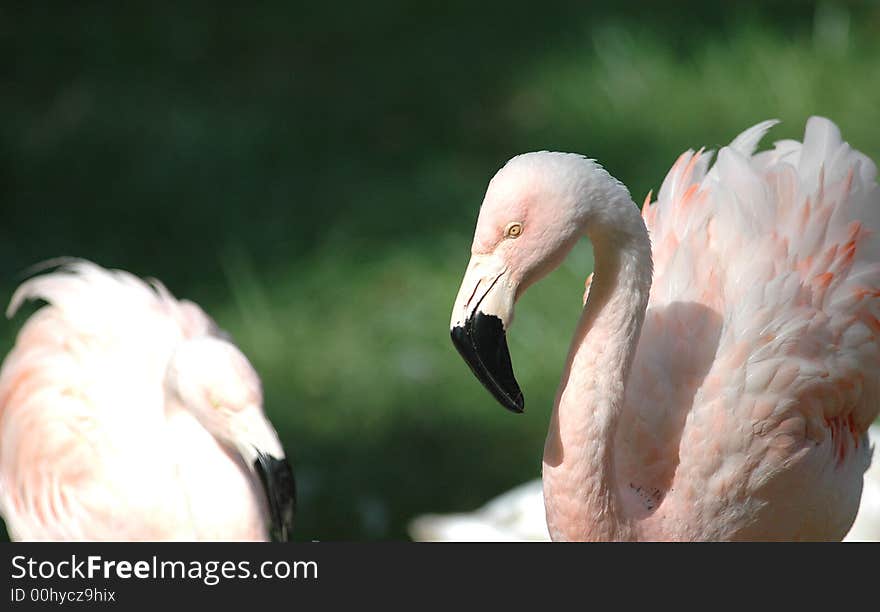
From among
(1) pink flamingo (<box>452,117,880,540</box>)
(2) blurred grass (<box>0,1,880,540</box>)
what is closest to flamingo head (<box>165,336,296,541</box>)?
(1) pink flamingo (<box>452,117,880,540</box>)

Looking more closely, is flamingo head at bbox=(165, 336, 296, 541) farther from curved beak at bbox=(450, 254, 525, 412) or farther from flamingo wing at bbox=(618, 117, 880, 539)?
flamingo wing at bbox=(618, 117, 880, 539)

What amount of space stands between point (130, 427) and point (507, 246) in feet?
5.08

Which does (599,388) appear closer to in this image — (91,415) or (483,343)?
(483,343)

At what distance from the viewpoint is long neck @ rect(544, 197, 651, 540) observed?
9.78 ft

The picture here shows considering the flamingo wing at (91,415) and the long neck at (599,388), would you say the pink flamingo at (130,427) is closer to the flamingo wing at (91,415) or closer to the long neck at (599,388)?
the flamingo wing at (91,415)

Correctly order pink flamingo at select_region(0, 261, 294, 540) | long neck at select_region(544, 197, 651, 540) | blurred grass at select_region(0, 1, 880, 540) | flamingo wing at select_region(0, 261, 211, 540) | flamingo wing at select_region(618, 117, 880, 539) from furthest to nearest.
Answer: blurred grass at select_region(0, 1, 880, 540)
flamingo wing at select_region(0, 261, 211, 540)
pink flamingo at select_region(0, 261, 294, 540)
flamingo wing at select_region(618, 117, 880, 539)
long neck at select_region(544, 197, 651, 540)

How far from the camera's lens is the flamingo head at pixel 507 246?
2756 mm

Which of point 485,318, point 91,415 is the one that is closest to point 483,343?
point 485,318

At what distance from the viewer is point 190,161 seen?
6.53m

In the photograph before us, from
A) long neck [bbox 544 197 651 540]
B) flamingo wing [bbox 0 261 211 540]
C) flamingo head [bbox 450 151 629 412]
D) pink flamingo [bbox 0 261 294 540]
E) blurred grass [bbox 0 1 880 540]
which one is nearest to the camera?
flamingo head [bbox 450 151 629 412]

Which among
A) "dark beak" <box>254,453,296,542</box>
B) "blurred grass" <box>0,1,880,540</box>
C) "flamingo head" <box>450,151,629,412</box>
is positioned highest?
"blurred grass" <box>0,1,880,540</box>

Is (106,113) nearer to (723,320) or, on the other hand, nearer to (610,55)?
(610,55)

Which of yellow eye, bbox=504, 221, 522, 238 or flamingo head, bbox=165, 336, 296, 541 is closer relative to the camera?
yellow eye, bbox=504, 221, 522, 238

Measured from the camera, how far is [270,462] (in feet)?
10.7
